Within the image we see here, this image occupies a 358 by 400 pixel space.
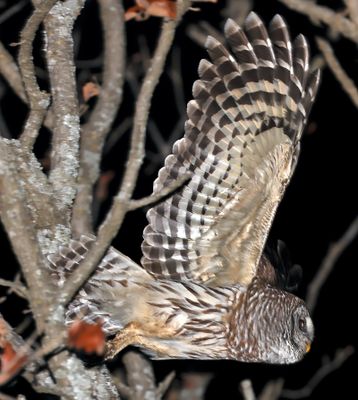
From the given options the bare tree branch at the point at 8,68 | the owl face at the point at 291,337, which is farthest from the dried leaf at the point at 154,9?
the owl face at the point at 291,337

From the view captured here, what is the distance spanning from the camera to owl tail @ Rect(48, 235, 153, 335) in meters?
4.96

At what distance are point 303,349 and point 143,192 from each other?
291 centimetres

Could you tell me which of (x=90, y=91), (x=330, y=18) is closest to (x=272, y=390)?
(x=90, y=91)

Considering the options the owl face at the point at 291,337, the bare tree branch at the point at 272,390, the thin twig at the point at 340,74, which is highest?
the thin twig at the point at 340,74

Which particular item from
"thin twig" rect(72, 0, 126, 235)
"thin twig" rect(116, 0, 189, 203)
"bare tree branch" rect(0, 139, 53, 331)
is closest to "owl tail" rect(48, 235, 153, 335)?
"thin twig" rect(72, 0, 126, 235)

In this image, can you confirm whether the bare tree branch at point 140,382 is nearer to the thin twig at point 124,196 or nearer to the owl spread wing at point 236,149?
the owl spread wing at point 236,149

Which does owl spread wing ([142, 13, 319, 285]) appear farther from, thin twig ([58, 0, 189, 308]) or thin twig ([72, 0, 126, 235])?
thin twig ([58, 0, 189, 308])

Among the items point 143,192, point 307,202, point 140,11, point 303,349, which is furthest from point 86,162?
point 307,202

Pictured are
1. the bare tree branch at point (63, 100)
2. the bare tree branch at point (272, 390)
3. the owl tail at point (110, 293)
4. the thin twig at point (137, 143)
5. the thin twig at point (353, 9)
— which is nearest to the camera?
the thin twig at point (137, 143)

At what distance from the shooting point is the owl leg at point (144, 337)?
5027 millimetres

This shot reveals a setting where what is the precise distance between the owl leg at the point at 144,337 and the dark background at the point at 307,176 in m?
2.46

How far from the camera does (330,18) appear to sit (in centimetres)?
475

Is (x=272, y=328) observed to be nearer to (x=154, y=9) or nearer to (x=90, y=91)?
(x=90, y=91)

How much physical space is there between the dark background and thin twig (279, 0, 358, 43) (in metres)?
2.68
